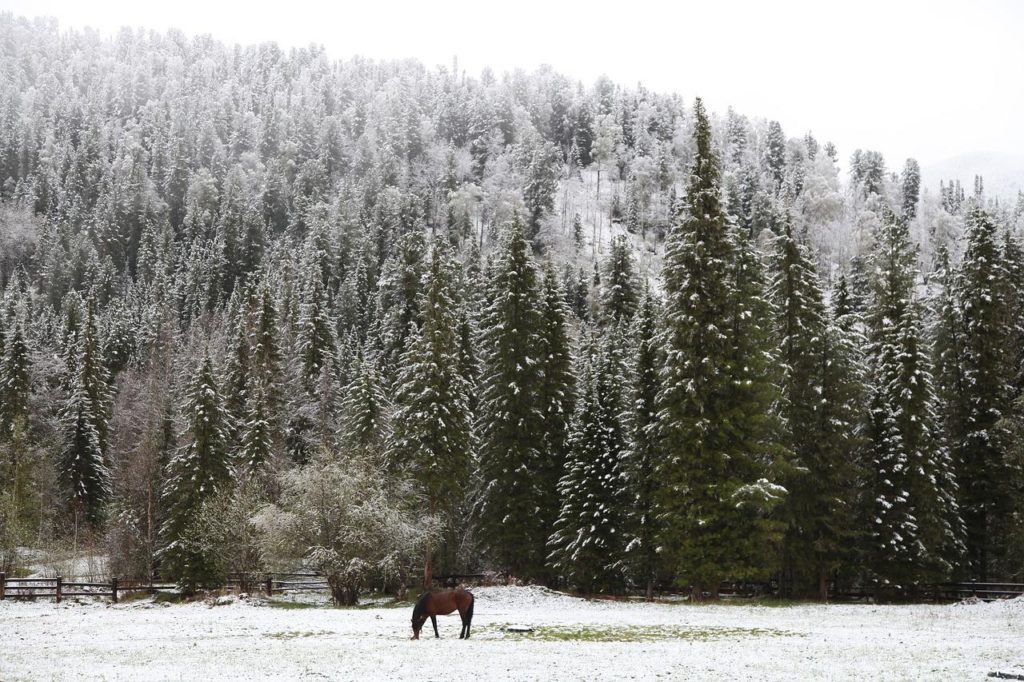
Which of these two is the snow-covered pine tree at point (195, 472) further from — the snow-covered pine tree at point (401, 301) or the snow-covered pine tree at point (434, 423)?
the snow-covered pine tree at point (401, 301)

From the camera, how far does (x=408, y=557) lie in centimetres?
4231

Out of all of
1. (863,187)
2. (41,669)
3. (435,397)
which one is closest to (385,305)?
(435,397)

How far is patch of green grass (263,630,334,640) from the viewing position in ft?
72.8

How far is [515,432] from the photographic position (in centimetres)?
4381

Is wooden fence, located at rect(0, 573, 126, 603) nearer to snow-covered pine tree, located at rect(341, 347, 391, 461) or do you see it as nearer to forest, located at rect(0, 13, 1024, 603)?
forest, located at rect(0, 13, 1024, 603)

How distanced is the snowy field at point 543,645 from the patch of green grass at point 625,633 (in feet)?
0.17

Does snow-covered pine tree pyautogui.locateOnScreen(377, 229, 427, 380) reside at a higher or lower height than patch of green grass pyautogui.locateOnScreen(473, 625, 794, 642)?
higher

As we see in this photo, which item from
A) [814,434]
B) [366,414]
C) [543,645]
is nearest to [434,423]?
[366,414]

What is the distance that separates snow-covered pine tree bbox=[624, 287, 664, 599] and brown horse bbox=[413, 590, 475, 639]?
1589cm

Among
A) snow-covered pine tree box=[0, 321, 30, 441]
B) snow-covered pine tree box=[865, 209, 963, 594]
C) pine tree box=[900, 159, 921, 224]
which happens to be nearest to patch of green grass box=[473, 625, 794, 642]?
snow-covered pine tree box=[865, 209, 963, 594]

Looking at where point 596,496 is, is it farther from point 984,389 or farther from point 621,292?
point 621,292

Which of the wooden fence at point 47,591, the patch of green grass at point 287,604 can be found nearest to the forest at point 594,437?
the patch of green grass at point 287,604

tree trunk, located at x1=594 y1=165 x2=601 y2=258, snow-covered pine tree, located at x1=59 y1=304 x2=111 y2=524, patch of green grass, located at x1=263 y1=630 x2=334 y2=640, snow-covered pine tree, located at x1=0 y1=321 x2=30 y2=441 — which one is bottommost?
patch of green grass, located at x1=263 y1=630 x2=334 y2=640

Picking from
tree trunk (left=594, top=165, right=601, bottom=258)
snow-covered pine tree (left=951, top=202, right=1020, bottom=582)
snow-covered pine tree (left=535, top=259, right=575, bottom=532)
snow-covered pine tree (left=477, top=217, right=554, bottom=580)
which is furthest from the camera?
tree trunk (left=594, top=165, right=601, bottom=258)
